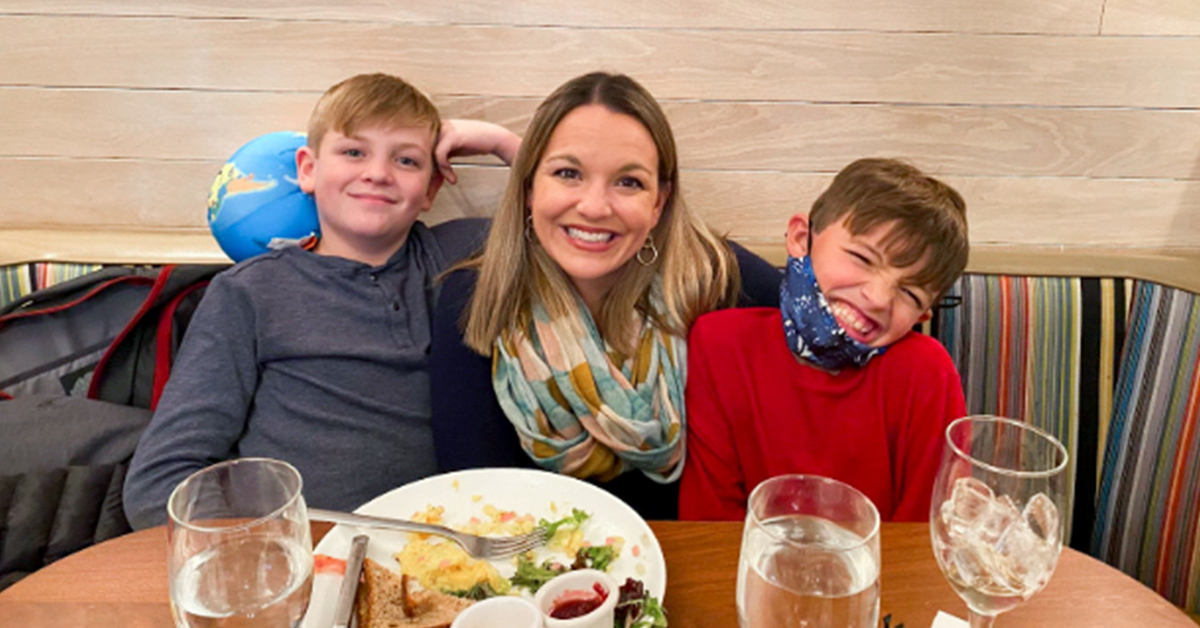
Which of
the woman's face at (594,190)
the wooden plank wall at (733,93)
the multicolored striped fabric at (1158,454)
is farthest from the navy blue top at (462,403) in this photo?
the multicolored striped fabric at (1158,454)

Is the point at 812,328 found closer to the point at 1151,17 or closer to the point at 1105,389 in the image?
the point at 1105,389

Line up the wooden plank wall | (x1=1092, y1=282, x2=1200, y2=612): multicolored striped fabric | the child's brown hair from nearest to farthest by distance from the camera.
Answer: the child's brown hair < (x1=1092, y1=282, x2=1200, y2=612): multicolored striped fabric < the wooden plank wall

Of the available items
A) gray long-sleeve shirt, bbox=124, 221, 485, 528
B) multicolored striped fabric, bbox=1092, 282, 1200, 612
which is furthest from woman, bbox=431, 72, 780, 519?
multicolored striped fabric, bbox=1092, 282, 1200, 612

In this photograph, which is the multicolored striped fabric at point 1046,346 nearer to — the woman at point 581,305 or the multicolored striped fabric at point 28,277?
the woman at point 581,305

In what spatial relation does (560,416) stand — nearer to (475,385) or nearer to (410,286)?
(475,385)

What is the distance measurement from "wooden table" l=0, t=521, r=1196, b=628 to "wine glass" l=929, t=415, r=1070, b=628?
6.8 inches

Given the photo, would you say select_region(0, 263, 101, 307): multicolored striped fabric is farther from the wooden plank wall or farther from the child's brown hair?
the child's brown hair

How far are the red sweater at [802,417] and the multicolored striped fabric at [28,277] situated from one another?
4.80 ft

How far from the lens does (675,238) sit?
161 cm

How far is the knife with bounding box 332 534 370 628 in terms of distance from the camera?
2.96 feet

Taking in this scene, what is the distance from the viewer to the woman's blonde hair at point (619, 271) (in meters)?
1.52

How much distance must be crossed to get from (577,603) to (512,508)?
0.98 ft

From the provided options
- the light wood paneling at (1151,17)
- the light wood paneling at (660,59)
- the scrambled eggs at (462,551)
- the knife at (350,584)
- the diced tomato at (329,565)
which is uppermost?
the light wood paneling at (1151,17)

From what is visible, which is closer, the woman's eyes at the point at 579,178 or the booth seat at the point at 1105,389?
the woman's eyes at the point at 579,178
